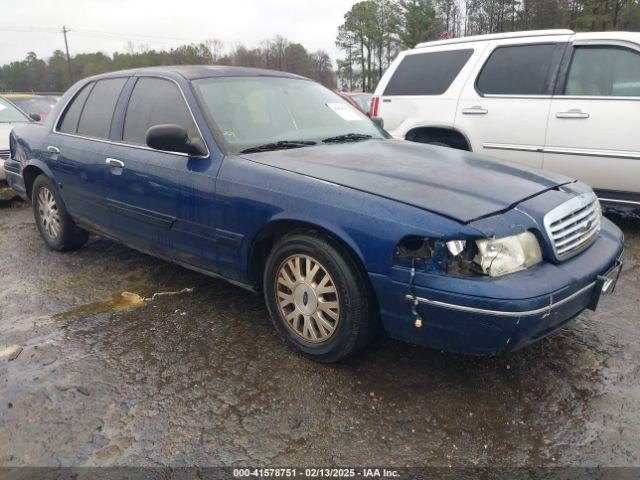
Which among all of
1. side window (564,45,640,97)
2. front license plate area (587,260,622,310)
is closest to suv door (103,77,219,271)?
front license plate area (587,260,622,310)

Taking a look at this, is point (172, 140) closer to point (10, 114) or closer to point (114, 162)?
point (114, 162)

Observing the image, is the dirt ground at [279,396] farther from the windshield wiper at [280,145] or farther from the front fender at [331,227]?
the windshield wiper at [280,145]

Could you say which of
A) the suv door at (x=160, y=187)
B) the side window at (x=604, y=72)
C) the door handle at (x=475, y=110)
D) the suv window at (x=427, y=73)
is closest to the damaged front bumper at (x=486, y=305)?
the suv door at (x=160, y=187)

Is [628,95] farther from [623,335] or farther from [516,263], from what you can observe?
[516,263]

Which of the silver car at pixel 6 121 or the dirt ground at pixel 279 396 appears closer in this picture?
the dirt ground at pixel 279 396

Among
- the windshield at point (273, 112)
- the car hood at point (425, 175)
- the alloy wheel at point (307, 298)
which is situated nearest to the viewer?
the car hood at point (425, 175)

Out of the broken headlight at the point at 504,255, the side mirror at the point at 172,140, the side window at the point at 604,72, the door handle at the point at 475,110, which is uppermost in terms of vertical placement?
the side window at the point at 604,72

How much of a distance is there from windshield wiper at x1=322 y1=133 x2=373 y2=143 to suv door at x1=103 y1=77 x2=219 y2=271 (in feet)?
2.87

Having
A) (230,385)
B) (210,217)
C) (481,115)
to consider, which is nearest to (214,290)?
(210,217)

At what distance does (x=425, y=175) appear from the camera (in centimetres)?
279

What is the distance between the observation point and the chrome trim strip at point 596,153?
4738 mm

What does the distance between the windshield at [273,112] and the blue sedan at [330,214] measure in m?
0.01

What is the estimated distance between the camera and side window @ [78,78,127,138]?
410 cm

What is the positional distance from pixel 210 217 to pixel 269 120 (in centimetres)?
82
